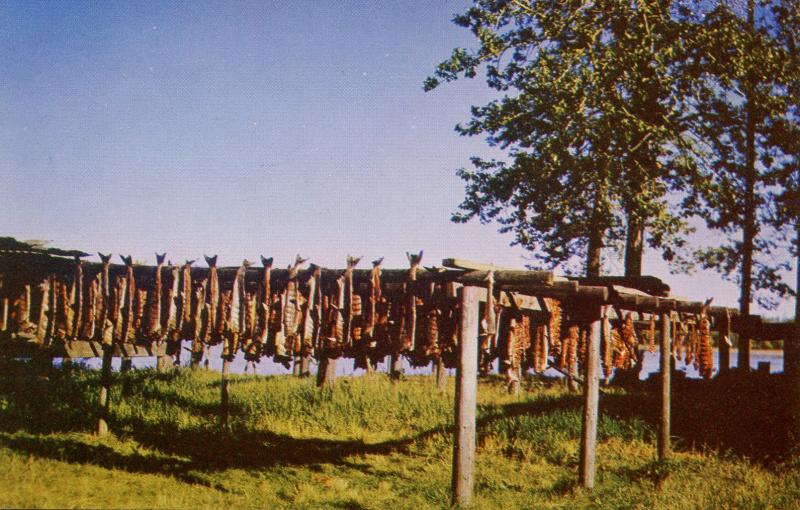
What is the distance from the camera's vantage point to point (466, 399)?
7.27m

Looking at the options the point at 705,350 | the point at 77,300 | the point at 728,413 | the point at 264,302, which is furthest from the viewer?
the point at 728,413

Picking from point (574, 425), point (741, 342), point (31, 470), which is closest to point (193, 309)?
point (31, 470)

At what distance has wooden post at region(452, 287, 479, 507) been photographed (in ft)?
23.6

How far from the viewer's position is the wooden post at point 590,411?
9414 mm

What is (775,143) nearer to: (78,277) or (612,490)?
(612,490)

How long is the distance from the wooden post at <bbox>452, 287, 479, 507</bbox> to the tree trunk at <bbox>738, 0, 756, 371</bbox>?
12068 millimetres

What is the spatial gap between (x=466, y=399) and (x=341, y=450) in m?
5.79

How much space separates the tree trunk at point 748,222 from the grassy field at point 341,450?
1.86m

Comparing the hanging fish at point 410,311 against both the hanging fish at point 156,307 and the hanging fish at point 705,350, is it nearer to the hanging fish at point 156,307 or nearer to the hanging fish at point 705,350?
the hanging fish at point 156,307

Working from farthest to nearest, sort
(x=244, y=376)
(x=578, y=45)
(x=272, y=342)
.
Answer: (x=244, y=376) < (x=578, y=45) < (x=272, y=342)

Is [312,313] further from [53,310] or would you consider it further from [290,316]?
[53,310]

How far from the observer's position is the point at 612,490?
9430mm

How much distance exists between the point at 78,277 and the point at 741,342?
58.8ft

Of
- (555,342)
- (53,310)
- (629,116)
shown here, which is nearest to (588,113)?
(629,116)
